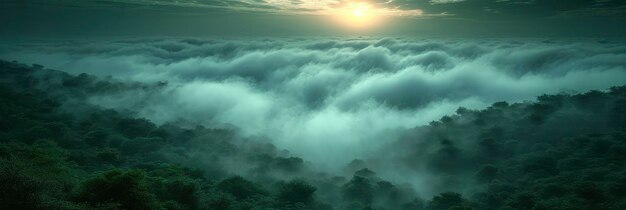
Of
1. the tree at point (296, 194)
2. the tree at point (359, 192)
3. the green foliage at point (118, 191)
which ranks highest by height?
the green foliage at point (118, 191)

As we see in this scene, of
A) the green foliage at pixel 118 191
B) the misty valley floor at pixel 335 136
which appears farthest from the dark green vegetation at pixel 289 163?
the misty valley floor at pixel 335 136

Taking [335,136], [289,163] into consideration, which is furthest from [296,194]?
[335,136]

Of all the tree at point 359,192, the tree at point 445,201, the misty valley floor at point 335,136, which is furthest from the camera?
the tree at point 359,192

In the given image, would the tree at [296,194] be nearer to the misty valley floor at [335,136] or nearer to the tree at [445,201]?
the misty valley floor at [335,136]

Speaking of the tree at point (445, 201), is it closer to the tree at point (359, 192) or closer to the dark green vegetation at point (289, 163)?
the dark green vegetation at point (289, 163)

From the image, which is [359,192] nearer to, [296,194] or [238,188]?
[296,194]

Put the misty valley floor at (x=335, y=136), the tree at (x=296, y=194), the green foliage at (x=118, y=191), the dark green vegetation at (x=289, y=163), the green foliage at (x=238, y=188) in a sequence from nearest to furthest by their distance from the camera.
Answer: the green foliage at (x=118, y=191) < the dark green vegetation at (x=289, y=163) < the misty valley floor at (x=335, y=136) < the green foliage at (x=238, y=188) < the tree at (x=296, y=194)

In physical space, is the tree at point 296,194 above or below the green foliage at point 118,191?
below

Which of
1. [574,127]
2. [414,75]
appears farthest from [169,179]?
[414,75]

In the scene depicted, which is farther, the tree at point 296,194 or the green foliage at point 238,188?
the tree at point 296,194
